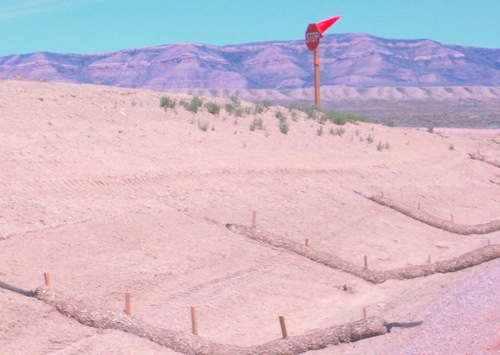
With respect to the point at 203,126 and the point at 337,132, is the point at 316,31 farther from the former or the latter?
the point at 203,126

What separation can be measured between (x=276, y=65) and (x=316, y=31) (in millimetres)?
128697

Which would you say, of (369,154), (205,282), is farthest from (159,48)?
(205,282)

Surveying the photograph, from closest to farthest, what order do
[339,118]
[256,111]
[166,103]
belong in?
[166,103] → [256,111] → [339,118]

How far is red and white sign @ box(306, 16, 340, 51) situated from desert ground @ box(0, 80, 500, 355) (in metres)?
6.51

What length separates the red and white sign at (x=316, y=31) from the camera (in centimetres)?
2669

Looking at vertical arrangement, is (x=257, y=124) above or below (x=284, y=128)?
above

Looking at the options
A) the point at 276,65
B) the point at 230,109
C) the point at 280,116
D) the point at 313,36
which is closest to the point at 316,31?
the point at 313,36

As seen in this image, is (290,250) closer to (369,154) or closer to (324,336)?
(324,336)

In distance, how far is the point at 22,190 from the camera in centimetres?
1221

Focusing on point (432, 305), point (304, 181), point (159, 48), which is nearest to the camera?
point (432, 305)

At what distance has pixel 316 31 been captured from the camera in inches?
1052

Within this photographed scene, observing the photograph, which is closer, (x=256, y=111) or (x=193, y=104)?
(x=193, y=104)

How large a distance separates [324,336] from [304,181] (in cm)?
807

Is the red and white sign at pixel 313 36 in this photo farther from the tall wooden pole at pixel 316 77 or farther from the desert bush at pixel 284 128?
the desert bush at pixel 284 128
